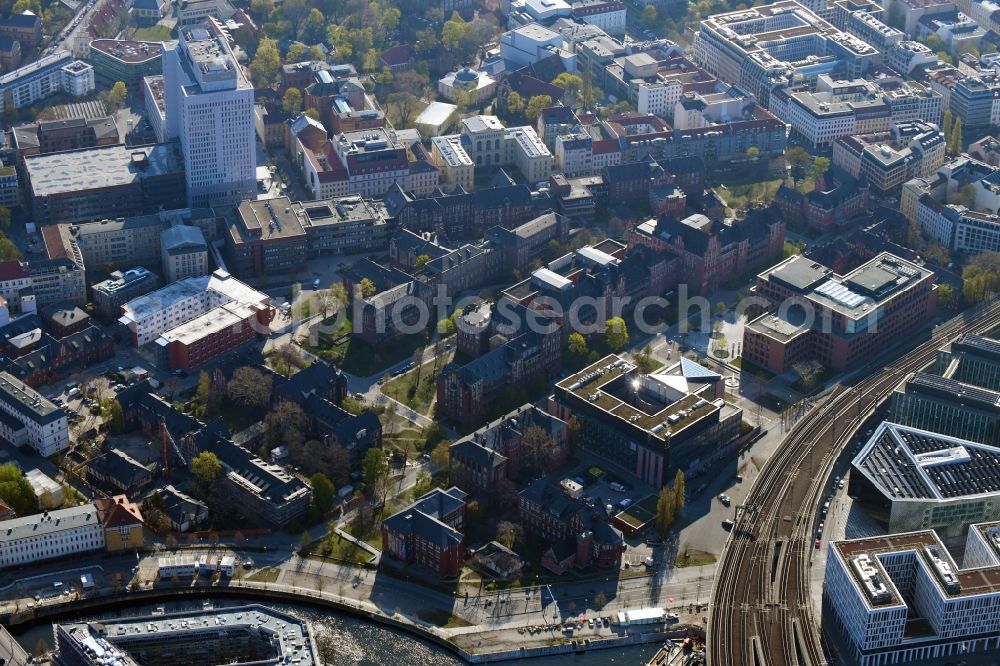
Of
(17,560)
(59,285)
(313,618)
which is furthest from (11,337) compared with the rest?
(313,618)

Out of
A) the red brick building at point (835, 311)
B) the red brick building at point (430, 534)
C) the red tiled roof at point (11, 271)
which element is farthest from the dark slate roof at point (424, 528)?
the red tiled roof at point (11, 271)

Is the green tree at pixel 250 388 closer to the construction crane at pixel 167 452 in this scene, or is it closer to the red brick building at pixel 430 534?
the construction crane at pixel 167 452

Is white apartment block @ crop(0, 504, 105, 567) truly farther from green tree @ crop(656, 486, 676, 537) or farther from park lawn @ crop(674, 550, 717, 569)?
park lawn @ crop(674, 550, 717, 569)

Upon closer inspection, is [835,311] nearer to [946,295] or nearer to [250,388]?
[946,295]

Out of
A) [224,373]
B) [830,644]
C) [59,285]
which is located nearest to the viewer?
[830,644]

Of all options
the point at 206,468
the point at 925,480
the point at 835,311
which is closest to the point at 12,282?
the point at 206,468

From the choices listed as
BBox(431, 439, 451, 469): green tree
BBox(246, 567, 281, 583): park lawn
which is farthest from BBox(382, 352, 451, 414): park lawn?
BBox(246, 567, 281, 583): park lawn

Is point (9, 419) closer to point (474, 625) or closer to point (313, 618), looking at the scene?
point (313, 618)
